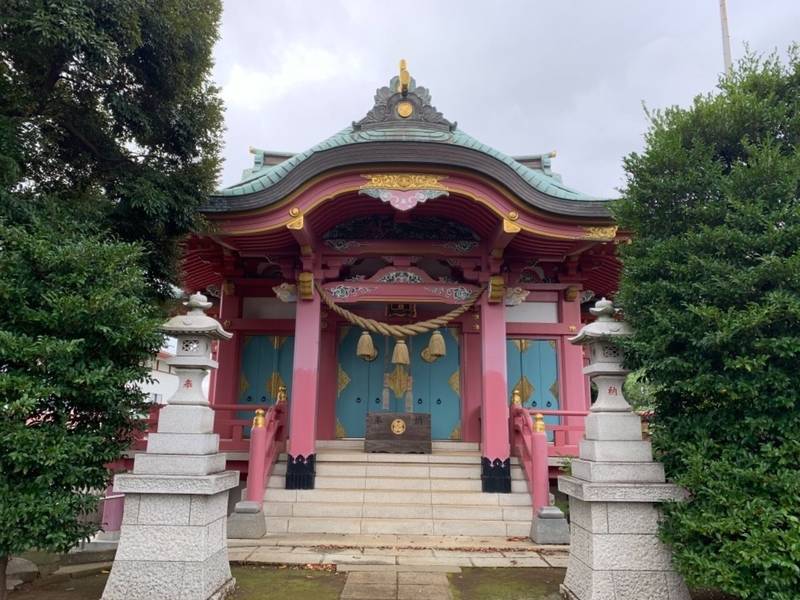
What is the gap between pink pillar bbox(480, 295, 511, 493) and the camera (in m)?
7.36

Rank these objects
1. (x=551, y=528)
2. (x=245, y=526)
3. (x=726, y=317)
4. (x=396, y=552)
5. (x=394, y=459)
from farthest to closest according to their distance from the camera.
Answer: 1. (x=394, y=459)
2. (x=245, y=526)
3. (x=551, y=528)
4. (x=396, y=552)
5. (x=726, y=317)

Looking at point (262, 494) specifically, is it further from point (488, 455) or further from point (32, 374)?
point (32, 374)

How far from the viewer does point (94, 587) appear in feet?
14.9

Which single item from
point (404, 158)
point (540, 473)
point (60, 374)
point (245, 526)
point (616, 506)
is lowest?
point (245, 526)

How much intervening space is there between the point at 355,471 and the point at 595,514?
14.0ft

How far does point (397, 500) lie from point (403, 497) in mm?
94

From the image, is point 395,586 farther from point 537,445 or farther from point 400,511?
point 537,445

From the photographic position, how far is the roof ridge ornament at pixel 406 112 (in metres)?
8.41

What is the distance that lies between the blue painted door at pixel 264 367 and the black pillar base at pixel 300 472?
1.98 metres

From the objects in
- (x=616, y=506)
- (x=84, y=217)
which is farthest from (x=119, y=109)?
(x=616, y=506)

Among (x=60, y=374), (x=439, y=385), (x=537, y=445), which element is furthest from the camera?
(x=439, y=385)

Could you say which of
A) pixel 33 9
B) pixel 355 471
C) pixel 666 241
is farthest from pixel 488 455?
pixel 33 9

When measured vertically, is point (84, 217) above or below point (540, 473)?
above

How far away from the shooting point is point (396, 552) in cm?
580
